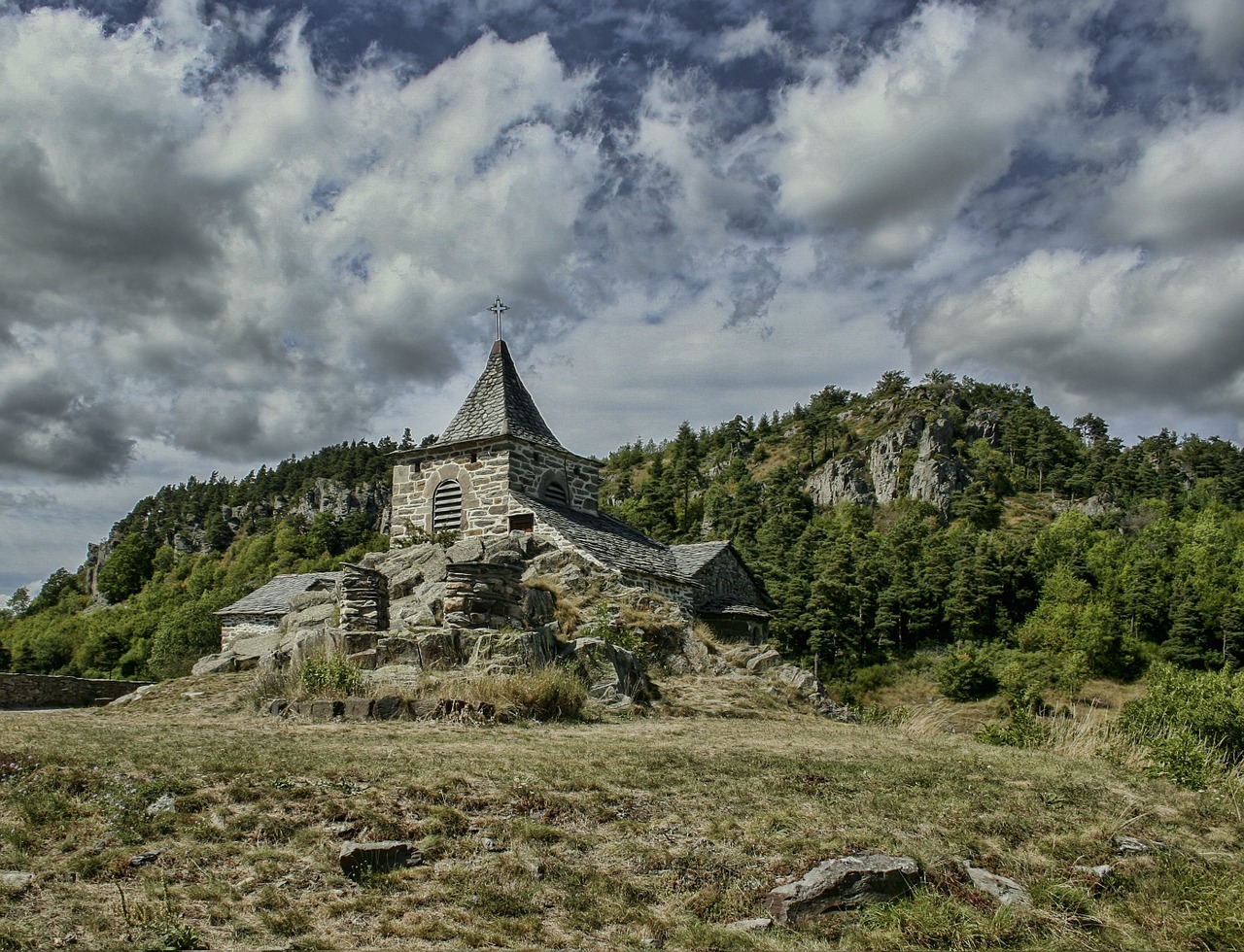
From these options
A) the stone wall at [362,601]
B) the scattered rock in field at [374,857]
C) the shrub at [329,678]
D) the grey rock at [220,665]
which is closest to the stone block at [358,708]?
the shrub at [329,678]

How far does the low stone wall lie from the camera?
20828 mm

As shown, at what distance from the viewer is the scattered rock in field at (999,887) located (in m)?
5.97

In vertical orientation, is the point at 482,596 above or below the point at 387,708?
above

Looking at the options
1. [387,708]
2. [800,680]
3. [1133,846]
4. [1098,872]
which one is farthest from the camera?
[800,680]

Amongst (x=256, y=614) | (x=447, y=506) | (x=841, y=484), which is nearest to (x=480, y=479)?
(x=447, y=506)

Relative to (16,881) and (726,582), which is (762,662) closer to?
(726,582)

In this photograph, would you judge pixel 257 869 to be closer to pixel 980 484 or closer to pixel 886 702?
pixel 886 702

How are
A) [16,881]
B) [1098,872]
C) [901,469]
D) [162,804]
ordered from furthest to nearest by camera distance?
[901,469] < [162,804] < [1098,872] < [16,881]

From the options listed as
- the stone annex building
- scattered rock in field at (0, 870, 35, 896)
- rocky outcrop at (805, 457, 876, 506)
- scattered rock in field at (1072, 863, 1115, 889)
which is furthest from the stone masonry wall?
rocky outcrop at (805, 457, 876, 506)

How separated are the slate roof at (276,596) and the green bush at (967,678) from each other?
4012 centimetres

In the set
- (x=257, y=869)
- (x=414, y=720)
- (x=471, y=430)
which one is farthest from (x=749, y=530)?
(x=257, y=869)

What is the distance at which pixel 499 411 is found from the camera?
86.1 ft

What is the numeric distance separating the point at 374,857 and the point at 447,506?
19908mm

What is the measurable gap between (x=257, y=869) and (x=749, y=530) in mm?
81833
